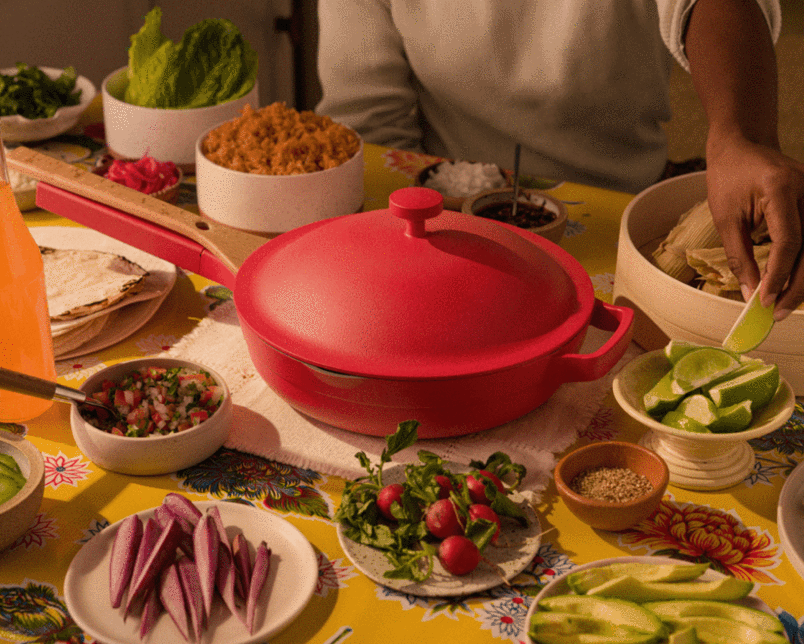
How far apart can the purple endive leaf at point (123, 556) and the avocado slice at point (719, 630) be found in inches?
21.1

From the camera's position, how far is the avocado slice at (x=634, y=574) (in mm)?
807

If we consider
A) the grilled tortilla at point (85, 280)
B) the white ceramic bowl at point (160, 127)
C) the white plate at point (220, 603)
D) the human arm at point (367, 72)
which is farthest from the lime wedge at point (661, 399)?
the human arm at point (367, 72)

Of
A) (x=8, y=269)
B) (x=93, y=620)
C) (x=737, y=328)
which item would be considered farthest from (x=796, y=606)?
(x=8, y=269)

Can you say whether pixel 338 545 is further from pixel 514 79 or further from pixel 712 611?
pixel 514 79

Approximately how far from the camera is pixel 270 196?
1444 mm

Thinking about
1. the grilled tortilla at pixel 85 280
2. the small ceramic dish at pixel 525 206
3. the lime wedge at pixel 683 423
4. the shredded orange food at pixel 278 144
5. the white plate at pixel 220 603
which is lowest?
the white plate at pixel 220 603

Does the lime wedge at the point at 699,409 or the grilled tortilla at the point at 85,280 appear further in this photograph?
the grilled tortilla at the point at 85,280

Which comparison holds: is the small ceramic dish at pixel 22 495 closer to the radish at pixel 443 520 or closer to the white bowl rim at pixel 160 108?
the radish at pixel 443 520

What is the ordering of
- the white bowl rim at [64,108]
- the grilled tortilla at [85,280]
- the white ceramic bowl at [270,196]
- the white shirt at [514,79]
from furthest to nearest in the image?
the white shirt at [514,79] → the white bowl rim at [64,108] → the white ceramic bowl at [270,196] → the grilled tortilla at [85,280]

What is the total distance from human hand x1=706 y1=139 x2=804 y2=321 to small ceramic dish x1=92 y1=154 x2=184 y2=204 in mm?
1021

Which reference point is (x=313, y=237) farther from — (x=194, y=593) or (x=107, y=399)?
(x=194, y=593)

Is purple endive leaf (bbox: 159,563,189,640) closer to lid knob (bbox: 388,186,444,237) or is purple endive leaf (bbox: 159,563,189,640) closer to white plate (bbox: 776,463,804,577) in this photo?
lid knob (bbox: 388,186,444,237)

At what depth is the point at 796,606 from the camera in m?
0.85

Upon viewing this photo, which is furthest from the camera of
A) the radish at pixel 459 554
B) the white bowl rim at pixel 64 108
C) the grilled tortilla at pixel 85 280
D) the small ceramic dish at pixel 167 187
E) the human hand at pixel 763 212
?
the white bowl rim at pixel 64 108
